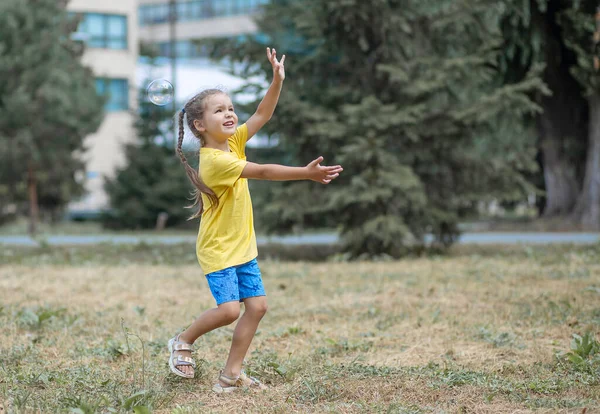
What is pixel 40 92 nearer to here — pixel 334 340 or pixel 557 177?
pixel 557 177

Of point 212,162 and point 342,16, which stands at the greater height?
point 342,16

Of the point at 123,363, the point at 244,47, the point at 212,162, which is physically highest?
the point at 244,47

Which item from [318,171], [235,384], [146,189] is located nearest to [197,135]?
[318,171]

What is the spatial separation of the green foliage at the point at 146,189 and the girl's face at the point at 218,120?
19778mm

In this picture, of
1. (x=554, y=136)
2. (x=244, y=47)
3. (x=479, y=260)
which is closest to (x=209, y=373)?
(x=479, y=260)

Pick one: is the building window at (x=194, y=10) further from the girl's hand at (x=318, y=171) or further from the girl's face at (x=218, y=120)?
the girl's hand at (x=318, y=171)

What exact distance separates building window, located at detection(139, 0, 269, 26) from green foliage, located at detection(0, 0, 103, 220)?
3383 centimetres

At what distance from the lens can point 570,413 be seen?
4066 mm

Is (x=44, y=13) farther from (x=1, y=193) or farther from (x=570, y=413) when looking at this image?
(x=570, y=413)

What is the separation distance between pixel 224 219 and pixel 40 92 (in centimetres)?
1510

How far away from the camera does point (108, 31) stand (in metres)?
39.8

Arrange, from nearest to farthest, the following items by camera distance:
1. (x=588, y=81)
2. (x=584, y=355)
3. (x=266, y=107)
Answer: (x=266, y=107)
(x=584, y=355)
(x=588, y=81)

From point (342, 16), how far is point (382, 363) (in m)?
7.40

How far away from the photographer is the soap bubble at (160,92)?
5332mm
